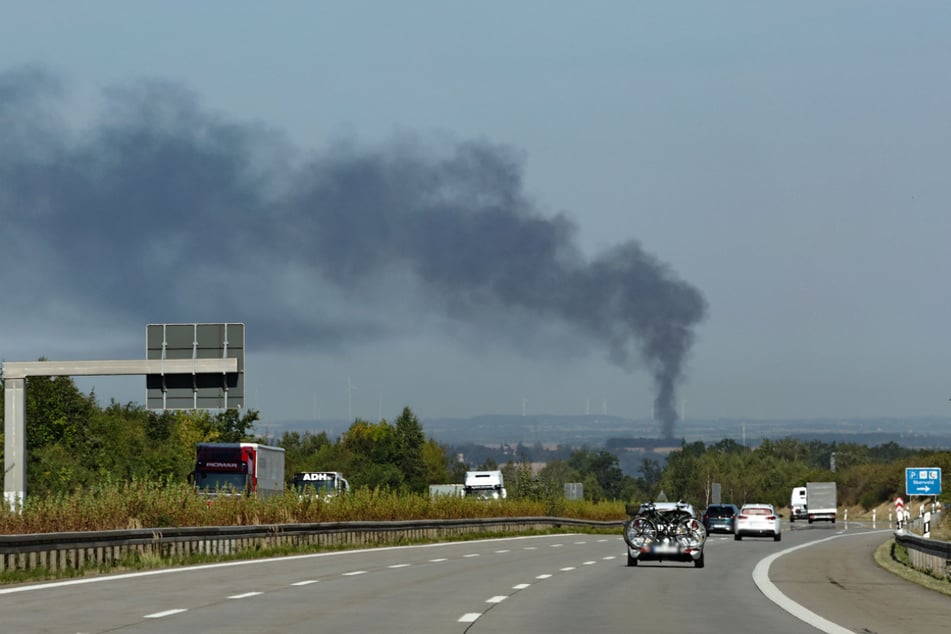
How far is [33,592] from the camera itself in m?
20.0

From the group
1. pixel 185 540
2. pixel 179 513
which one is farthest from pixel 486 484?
pixel 185 540

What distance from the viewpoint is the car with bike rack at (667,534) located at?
30203 mm

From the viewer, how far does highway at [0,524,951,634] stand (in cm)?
1593


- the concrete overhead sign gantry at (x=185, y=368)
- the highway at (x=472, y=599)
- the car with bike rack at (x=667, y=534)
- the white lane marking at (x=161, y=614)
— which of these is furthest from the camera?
the concrete overhead sign gantry at (x=185, y=368)

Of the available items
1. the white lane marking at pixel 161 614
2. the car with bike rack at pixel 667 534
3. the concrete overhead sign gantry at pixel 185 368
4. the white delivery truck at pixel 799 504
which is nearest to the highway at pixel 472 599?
the white lane marking at pixel 161 614

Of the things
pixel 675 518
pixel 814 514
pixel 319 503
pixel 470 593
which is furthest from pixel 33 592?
pixel 814 514

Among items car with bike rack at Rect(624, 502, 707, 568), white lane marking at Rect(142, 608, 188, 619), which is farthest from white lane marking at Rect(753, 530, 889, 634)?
white lane marking at Rect(142, 608, 188, 619)

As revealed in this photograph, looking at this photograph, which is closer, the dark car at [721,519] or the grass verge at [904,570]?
the grass verge at [904,570]

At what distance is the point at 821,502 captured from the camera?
11162 centimetres

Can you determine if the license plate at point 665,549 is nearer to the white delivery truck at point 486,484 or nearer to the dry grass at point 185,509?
the dry grass at point 185,509

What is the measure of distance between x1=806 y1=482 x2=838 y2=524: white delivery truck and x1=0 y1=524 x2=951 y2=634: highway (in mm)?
80070

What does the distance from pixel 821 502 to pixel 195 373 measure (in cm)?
7821

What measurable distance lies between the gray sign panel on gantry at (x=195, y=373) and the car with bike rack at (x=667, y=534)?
1418 centimetres

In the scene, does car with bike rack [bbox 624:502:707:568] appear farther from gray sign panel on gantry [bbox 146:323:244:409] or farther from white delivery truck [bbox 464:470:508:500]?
white delivery truck [bbox 464:470:508:500]
